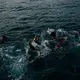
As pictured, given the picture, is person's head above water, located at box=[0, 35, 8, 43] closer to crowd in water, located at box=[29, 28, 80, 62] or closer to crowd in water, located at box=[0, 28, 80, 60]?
crowd in water, located at box=[0, 28, 80, 60]

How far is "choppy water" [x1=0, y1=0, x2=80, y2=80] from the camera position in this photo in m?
14.4

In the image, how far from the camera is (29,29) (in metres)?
23.1

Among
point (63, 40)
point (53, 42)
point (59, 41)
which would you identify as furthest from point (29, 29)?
point (63, 40)

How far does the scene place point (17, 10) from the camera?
1262 inches

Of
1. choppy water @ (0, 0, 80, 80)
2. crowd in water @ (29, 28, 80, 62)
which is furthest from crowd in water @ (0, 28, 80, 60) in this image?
choppy water @ (0, 0, 80, 80)

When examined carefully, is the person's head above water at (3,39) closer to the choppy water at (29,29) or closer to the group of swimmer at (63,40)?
the choppy water at (29,29)

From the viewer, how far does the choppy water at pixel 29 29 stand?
1440 cm

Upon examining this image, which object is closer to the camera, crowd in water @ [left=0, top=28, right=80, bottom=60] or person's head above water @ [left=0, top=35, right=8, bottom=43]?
crowd in water @ [left=0, top=28, right=80, bottom=60]

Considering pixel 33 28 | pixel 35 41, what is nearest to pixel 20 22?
pixel 33 28

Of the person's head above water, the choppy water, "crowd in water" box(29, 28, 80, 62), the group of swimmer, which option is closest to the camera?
the choppy water

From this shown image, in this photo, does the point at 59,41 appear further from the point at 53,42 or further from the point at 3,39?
the point at 3,39

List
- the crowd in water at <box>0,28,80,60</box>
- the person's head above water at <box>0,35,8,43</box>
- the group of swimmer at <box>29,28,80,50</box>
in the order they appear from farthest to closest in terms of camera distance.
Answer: the person's head above water at <box>0,35,8,43</box> < the group of swimmer at <box>29,28,80,50</box> < the crowd in water at <box>0,28,80,60</box>

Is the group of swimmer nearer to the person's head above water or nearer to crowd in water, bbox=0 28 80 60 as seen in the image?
crowd in water, bbox=0 28 80 60

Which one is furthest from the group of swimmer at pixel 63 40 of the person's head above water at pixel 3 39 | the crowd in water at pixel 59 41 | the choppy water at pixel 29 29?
the person's head above water at pixel 3 39
